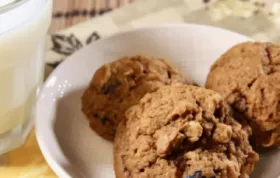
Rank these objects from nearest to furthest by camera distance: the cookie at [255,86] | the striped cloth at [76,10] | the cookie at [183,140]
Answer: the cookie at [183,140] → the cookie at [255,86] → the striped cloth at [76,10]

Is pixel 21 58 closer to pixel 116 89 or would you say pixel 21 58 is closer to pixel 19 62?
pixel 19 62

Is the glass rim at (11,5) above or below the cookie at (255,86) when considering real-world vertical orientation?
above

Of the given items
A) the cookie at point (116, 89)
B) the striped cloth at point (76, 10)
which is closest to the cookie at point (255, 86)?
the cookie at point (116, 89)

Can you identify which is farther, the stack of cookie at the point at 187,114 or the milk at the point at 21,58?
the milk at the point at 21,58

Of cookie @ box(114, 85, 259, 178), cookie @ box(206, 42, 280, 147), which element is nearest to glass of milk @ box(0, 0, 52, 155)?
cookie @ box(114, 85, 259, 178)

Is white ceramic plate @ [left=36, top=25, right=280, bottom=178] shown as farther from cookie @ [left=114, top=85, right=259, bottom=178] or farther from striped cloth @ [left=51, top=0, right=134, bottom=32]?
striped cloth @ [left=51, top=0, right=134, bottom=32]

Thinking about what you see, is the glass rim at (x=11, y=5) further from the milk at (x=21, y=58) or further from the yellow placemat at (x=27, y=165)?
the yellow placemat at (x=27, y=165)

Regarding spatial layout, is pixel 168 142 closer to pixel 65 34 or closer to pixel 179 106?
pixel 179 106

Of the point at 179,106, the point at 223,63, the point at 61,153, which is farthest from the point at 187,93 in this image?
the point at 61,153
